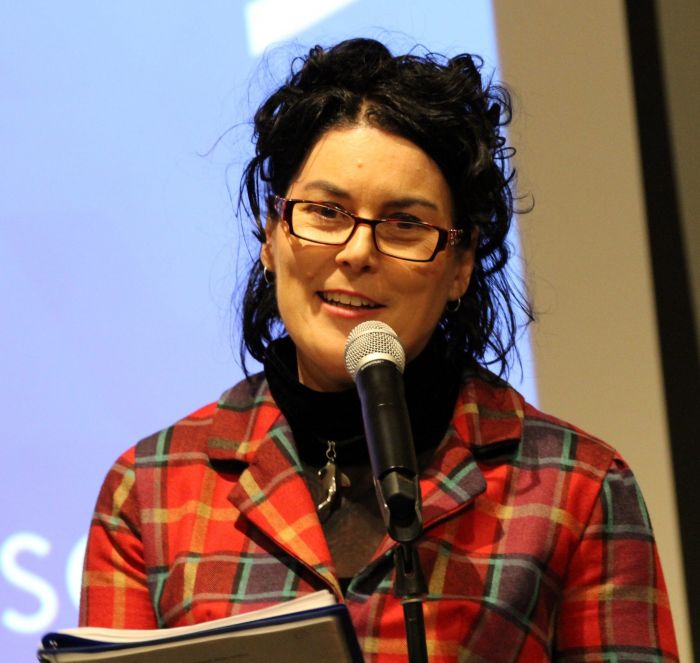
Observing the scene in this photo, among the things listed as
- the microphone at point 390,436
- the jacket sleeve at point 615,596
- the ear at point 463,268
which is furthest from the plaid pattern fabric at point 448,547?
the microphone at point 390,436

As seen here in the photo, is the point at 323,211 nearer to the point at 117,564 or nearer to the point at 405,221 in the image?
the point at 405,221

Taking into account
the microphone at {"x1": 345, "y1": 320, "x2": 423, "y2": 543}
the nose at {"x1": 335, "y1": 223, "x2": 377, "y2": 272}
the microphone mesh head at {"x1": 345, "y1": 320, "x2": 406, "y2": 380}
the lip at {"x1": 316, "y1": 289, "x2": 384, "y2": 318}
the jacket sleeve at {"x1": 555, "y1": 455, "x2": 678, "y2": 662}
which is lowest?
the jacket sleeve at {"x1": 555, "y1": 455, "x2": 678, "y2": 662}

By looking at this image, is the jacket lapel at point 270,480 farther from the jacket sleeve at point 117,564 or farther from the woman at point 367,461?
the jacket sleeve at point 117,564

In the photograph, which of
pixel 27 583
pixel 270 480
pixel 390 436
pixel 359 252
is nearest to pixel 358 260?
pixel 359 252

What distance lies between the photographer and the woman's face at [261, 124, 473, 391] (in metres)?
1.72

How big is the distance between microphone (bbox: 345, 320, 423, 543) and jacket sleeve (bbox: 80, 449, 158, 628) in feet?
1.92

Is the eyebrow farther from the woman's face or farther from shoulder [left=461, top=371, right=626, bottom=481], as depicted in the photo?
shoulder [left=461, top=371, right=626, bottom=481]

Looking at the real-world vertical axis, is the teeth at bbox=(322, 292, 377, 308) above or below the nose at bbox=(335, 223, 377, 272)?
below

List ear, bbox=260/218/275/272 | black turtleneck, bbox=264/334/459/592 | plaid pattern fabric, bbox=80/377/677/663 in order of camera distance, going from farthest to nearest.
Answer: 1. ear, bbox=260/218/275/272
2. black turtleneck, bbox=264/334/459/592
3. plaid pattern fabric, bbox=80/377/677/663

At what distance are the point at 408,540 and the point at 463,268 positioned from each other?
2.53 feet

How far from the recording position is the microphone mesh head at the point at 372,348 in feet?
4.43

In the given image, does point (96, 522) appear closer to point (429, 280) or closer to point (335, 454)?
point (335, 454)

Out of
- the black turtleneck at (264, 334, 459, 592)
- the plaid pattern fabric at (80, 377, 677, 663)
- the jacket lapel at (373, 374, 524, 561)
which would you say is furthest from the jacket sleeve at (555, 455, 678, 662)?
the black turtleneck at (264, 334, 459, 592)

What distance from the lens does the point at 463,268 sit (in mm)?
1908
